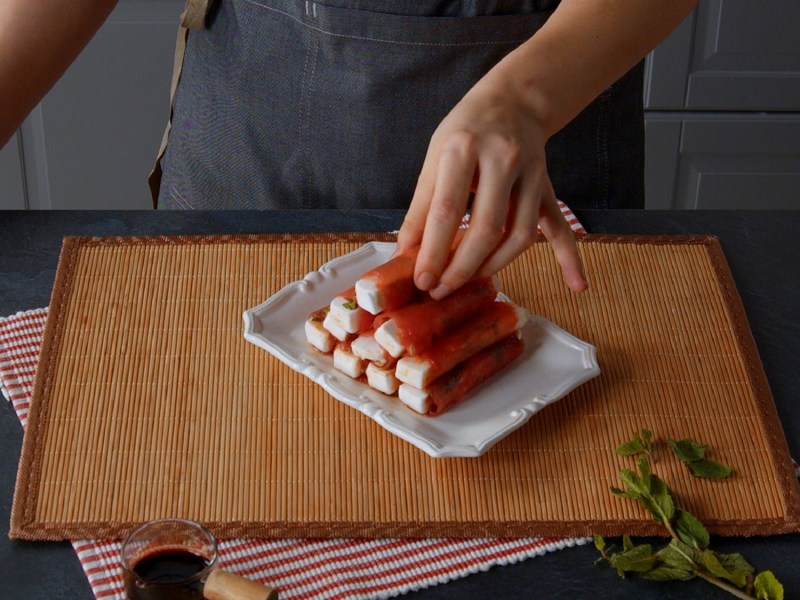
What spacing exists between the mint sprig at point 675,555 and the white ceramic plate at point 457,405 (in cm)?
12

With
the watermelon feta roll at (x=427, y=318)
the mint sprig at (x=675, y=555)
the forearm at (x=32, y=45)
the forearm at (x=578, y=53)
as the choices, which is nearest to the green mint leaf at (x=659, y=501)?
the mint sprig at (x=675, y=555)

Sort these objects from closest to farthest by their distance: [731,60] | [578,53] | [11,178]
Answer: [578,53], [731,60], [11,178]

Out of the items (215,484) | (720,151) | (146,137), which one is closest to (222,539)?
(215,484)

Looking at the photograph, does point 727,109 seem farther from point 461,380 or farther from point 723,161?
point 461,380

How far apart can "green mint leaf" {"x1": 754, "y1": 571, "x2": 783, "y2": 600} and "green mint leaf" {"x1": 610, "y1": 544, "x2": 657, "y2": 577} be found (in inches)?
3.2

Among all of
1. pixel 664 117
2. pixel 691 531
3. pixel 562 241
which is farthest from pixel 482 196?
pixel 664 117

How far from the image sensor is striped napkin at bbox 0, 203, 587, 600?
2.81 ft

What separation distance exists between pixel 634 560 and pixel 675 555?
4cm

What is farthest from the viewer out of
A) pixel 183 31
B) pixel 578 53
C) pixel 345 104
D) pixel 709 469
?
pixel 183 31

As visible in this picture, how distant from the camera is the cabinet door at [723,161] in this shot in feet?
7.95

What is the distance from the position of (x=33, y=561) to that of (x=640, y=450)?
525 mm

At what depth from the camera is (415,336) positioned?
100 cm

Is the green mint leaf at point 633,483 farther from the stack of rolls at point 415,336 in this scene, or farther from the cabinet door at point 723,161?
the cabinet door at point 723,161

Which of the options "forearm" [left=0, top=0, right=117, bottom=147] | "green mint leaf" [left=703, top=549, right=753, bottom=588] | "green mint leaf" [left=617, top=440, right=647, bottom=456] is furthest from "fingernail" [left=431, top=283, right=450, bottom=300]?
"forearm" [left=0, top=0, right=117, bottom=147]
